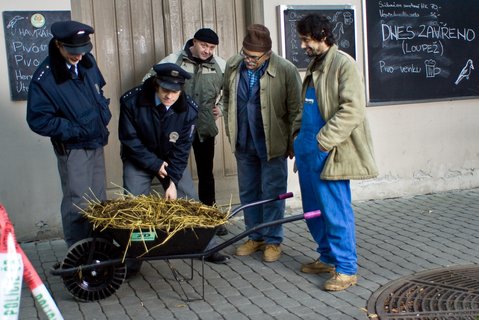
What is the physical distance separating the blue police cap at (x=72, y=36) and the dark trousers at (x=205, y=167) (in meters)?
1.99

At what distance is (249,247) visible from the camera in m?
6.23

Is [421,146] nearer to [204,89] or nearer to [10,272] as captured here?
[204,89]

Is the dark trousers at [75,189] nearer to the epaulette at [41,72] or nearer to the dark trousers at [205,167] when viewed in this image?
the epaulette at [41,72]

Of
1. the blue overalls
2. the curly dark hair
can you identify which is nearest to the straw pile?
the blue overalls

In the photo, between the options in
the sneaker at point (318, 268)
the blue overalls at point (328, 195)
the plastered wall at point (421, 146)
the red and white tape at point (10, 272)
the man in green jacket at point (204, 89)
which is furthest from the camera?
the plastered wall at point (421, 146)

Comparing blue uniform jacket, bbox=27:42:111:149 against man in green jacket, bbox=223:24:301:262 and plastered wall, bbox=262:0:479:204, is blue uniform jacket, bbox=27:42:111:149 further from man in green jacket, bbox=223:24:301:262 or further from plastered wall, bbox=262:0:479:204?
plastered wall, bbox=262:0:479:204

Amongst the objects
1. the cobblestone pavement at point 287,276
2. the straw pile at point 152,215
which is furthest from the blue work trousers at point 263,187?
the straw pile at point 152,215

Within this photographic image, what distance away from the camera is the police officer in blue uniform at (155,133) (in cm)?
539

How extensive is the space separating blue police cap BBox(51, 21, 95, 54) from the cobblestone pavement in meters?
1.82

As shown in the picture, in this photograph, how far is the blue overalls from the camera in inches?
206

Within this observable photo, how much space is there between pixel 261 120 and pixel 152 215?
5.05 ft

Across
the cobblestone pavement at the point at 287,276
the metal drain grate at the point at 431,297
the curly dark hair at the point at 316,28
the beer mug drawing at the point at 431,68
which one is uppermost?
the curly dark hair at the point at 316,28

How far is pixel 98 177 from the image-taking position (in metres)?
5.51

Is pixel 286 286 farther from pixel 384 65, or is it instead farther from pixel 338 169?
pixel 384 65
